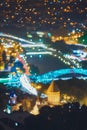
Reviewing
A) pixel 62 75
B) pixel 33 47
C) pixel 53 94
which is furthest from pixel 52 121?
pixel 33 47

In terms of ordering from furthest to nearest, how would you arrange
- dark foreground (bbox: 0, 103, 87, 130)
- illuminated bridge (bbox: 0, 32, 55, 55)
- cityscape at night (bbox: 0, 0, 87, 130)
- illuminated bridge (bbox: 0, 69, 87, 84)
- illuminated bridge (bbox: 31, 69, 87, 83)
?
illuminated bridge (bbox: 0, 32, 55, 55) < illuminated bridge (bbox: 31, 69, 87, 83) < illuminated bridge (bbox: 0, 69, 87, 84) < cityscape at night (bbox: 0, 0, 87, 130) < dark foreground (bbox: 0, 103, 87, 130)

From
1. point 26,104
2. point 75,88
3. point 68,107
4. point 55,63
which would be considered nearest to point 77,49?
point 55,63

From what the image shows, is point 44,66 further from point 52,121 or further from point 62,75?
point 52,121

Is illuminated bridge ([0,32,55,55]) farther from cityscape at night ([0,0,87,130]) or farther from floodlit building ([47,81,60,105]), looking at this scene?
floodlit building ([47,81,60,105])

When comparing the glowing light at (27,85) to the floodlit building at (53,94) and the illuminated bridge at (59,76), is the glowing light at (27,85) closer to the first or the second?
the floodlit building at (53,94)

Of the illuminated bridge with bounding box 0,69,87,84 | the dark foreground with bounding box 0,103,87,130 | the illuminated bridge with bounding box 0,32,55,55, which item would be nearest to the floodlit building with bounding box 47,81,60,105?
the illuminated bridge with bounding box 0,69,87,84

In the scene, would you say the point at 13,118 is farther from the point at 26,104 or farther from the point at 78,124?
the point at 26,104

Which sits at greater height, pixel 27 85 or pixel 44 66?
pixel 27 85

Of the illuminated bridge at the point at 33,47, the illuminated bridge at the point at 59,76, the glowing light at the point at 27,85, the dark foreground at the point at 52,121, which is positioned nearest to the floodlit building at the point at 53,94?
the glowing light at the point at 27,85

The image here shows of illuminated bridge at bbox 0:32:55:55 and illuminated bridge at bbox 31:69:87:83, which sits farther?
illuminated bridge at bbox 0:32:55:55
